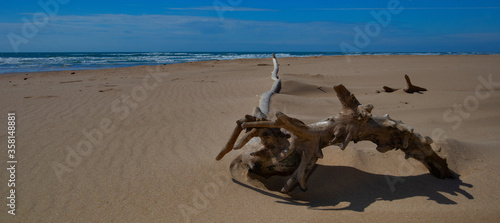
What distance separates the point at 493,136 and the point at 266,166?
3.54 meters

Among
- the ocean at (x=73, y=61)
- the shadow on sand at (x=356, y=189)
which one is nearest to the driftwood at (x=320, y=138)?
the shadow on sand at (x=356, y=189)

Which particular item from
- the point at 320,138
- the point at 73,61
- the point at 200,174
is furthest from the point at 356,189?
the point at 73,61

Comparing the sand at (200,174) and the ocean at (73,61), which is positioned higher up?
the ocean at (73,61)

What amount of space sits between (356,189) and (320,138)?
1.74ft

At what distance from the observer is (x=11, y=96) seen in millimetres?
7457

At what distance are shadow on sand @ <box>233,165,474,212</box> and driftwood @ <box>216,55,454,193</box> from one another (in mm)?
115

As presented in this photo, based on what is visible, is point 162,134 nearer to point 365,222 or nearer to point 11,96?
point 365,222

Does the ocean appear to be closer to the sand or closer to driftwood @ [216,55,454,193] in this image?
the sand

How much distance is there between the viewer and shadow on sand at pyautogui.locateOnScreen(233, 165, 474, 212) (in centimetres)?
266

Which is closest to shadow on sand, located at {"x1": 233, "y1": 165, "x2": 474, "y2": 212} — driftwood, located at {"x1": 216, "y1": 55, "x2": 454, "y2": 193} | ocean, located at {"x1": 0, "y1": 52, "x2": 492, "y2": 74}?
driftwood, located at {"x1": 216, "y1": 55, "x2": 454, "y2": 193}

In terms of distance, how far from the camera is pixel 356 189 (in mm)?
2840

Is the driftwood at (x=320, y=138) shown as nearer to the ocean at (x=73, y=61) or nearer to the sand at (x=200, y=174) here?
the sand at (x=200, y=174)

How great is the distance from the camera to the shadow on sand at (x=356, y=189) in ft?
8.72

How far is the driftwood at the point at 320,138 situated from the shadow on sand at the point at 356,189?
0.11 metres
